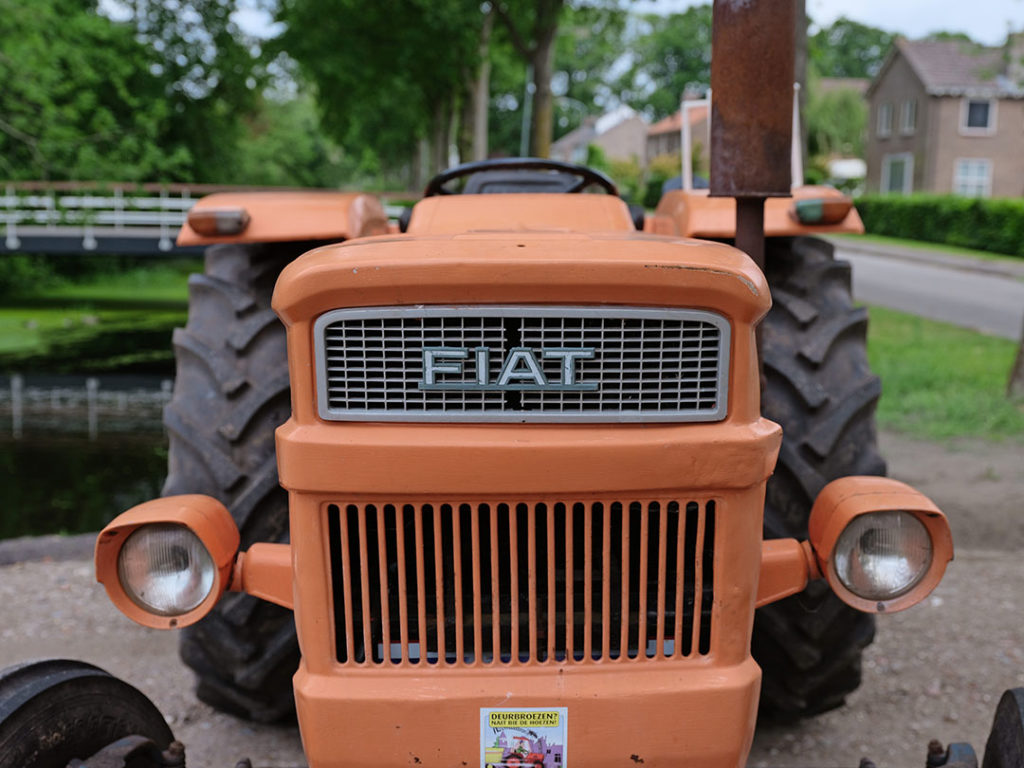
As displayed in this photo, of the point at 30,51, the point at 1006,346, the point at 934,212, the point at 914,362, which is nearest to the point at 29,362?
the point at 30,51

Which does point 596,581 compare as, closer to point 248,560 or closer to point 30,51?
point 248,560

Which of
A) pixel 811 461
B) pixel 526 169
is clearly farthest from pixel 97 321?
pixel 811 461

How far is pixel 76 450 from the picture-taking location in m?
9.03

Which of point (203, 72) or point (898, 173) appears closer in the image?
point (203, 72)

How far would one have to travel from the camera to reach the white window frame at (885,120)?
44.9 meters

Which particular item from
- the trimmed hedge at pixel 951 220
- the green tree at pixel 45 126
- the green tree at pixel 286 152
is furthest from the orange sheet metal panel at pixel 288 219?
the green tree at pixel 286 152

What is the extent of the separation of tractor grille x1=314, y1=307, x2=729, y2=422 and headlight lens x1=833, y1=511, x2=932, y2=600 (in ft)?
1.84

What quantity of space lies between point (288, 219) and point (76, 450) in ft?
21.8

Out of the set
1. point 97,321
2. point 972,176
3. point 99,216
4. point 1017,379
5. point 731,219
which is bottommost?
point 97,321

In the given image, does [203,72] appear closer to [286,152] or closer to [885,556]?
[286,152]

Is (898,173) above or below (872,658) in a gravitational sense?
below

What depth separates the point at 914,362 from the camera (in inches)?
404

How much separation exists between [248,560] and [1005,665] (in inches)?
110

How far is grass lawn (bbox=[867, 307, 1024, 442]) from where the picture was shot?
25.5ft
